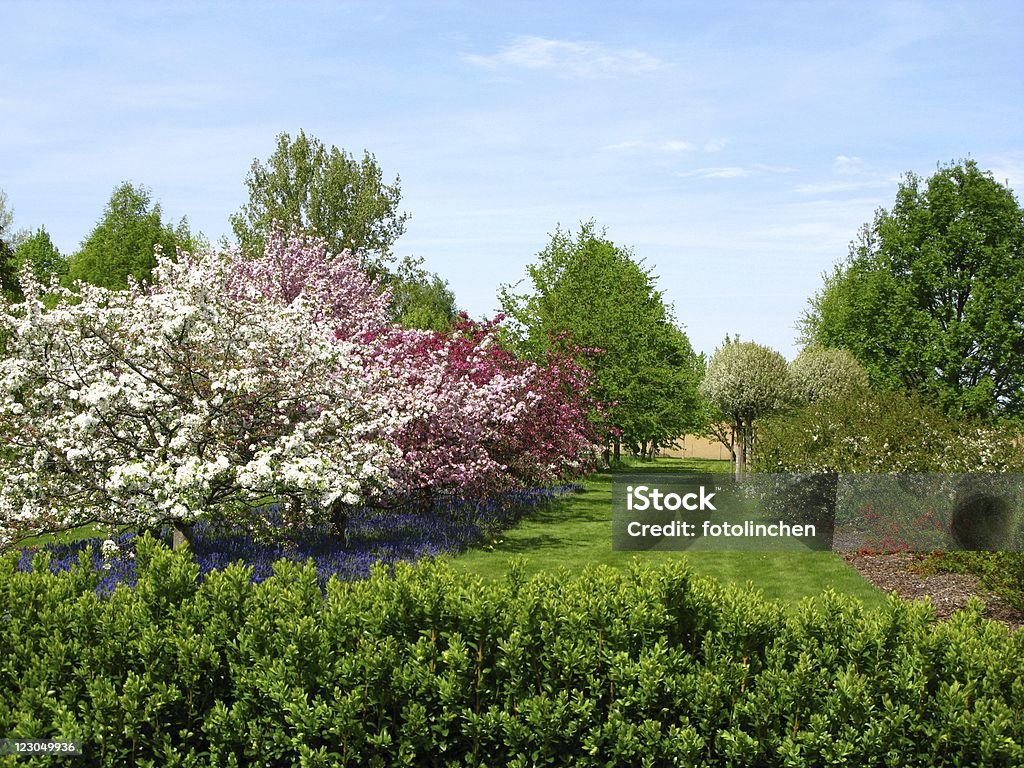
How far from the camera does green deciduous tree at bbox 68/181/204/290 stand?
50750 millimetres

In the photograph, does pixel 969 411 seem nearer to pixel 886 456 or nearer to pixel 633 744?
pixel 886 456

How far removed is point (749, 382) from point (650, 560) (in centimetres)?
1544

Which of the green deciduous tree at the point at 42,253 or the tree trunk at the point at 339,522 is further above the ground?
the green deciduous tree at the point at 42,253

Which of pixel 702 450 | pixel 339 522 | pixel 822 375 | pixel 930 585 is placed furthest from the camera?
pixel 702 450

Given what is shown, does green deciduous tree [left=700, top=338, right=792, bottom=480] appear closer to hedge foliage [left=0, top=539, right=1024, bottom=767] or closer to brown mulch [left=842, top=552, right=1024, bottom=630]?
brown mulch [left=842, top=552, right=1024, bottom=630]

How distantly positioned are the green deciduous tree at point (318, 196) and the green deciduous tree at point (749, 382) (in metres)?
20.2

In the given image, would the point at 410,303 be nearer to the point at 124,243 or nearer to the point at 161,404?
the point at 124,243

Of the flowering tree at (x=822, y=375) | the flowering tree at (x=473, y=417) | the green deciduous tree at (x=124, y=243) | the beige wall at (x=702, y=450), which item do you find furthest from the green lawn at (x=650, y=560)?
the beige wall at (x=702, y=450)

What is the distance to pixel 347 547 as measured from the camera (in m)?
14.9

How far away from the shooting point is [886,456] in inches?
643

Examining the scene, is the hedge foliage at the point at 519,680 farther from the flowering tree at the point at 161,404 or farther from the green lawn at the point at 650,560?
the green lawn at the point at 650,560

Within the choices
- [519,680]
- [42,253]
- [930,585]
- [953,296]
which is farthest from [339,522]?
[42,253]

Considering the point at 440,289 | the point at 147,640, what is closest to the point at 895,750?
the point at 147,640

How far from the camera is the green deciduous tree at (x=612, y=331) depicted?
3200 centimetres
